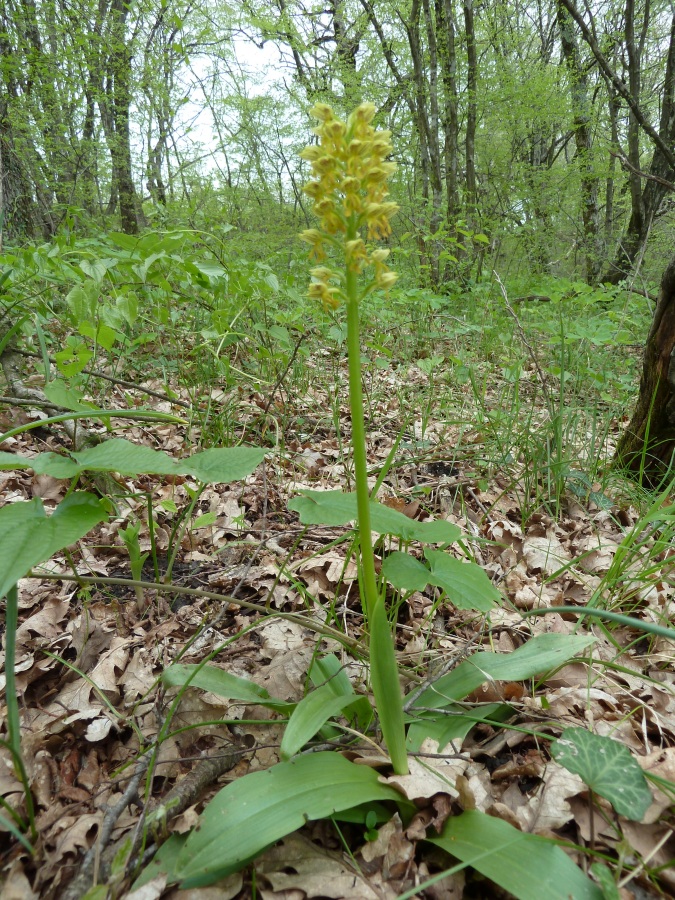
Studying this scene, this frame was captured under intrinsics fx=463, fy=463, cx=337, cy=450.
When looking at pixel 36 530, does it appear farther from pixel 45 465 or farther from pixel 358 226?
pixel 358 226

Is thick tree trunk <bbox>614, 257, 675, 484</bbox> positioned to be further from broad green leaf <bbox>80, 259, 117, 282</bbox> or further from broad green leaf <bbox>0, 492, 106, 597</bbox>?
broad green leaf <bbox>80, 259, 117, 282</bbox>

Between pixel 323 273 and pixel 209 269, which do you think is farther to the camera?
pixel 209 269

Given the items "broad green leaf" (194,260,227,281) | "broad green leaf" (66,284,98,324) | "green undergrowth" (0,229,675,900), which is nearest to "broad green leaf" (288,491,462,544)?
"green undergrowth" (0,229,675,900)

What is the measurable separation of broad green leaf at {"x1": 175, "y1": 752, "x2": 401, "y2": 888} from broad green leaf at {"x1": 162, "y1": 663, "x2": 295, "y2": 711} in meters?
0.23

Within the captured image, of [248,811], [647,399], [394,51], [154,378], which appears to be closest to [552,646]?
[248,811]

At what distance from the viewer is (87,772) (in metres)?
1.32

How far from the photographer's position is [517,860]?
0.90 metres

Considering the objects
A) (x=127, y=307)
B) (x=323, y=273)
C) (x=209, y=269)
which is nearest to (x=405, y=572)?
(x=323, y=273)

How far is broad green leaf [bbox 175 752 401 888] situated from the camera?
0.89m

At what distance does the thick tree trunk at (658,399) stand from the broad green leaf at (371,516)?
1527 millimetres

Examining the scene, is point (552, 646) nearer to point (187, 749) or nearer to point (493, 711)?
point (493, 711)

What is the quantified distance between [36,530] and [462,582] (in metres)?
1.06

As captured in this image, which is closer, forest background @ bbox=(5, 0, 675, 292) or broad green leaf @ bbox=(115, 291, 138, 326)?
broad green leaf @ bbox=(115, 291, 138, 326)

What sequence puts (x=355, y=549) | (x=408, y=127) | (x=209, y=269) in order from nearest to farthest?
(x=355, y=549) < (x=209, y=269) < (x=408, y=127)
